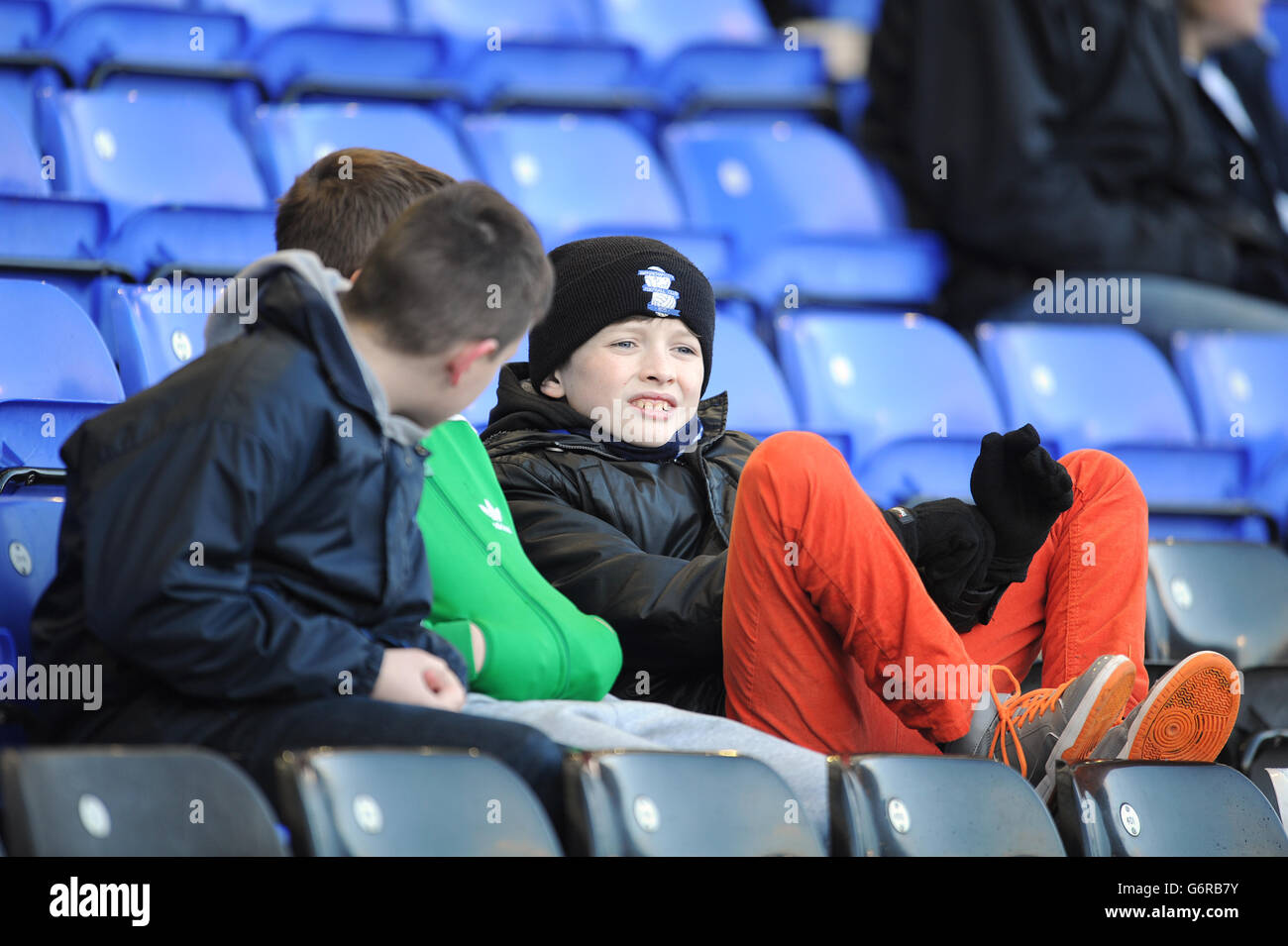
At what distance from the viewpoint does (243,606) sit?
1270 mm

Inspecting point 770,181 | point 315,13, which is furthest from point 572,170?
point 315,13

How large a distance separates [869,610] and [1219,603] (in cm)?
111

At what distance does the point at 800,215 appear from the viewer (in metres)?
3.62

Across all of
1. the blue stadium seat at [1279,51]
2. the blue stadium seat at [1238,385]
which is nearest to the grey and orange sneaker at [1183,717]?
the blue stadium seat at [1238,385]

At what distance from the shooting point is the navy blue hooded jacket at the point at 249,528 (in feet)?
4.05

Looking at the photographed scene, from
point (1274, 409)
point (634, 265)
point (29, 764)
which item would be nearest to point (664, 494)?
point (634, 265)

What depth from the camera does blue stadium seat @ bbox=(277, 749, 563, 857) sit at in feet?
3.81

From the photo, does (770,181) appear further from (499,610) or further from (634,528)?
(499,610)

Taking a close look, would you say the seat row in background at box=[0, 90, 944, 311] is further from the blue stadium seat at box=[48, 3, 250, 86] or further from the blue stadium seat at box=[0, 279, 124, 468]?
the blue stadium seat at box=[0, 279, 124, 468]

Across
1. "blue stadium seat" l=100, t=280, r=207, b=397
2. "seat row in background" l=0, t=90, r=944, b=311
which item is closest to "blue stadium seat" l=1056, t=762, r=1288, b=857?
"blue stadium seat" l=100, t=280, r=207, b=397

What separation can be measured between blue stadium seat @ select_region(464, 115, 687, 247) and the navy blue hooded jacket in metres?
1.95
